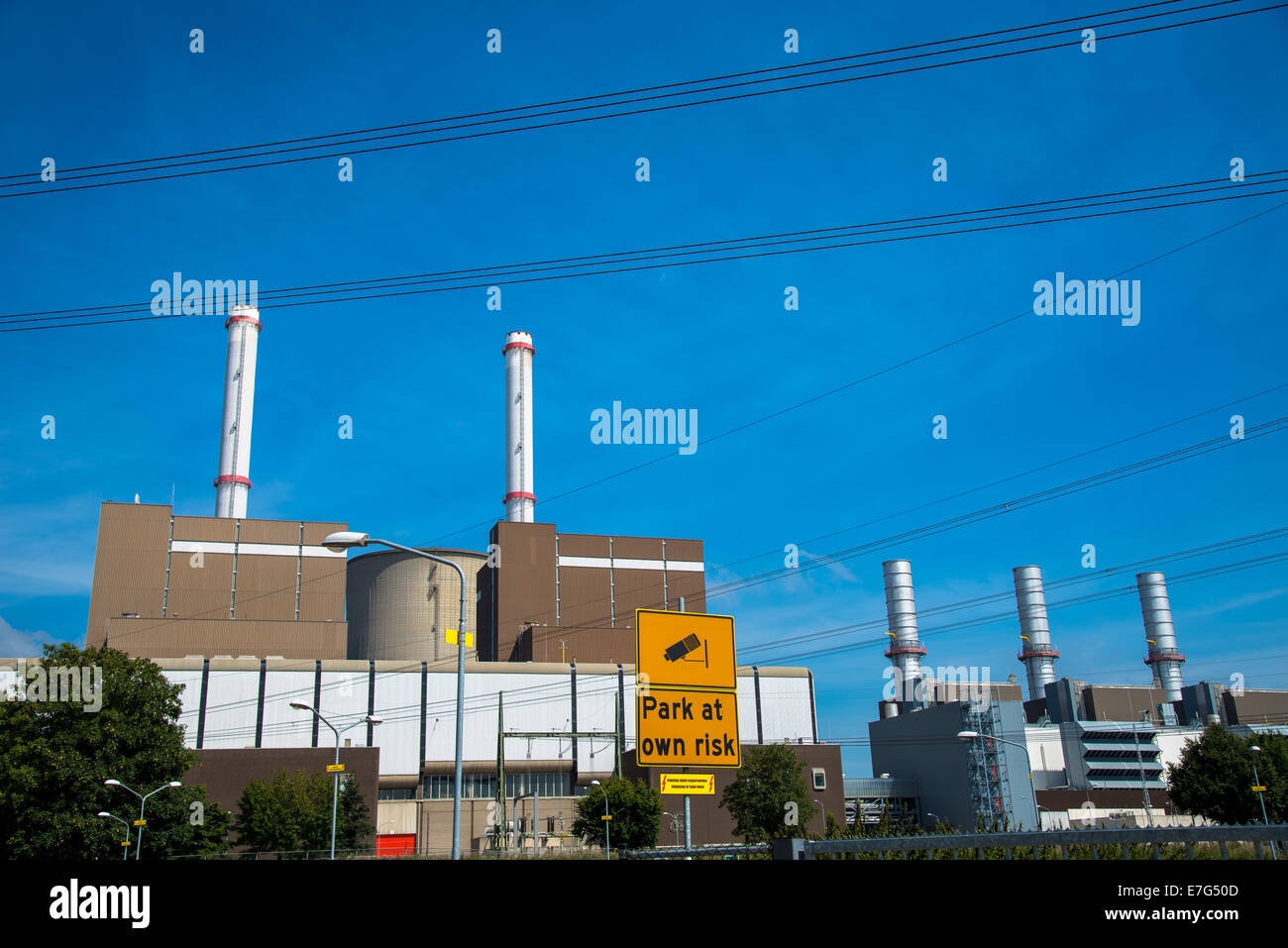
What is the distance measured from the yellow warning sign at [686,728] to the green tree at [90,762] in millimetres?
44624

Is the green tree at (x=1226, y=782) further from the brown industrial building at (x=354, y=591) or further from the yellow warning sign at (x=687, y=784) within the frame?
the yellow warning sign at (x=687, y=784)

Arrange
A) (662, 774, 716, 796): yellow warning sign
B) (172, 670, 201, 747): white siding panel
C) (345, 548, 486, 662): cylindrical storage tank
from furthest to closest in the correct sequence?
1. (345, 548, 486, 662): cylindrical storage tank
2. (172, 670, 201, 747): white siding panel
3. (662, 774, 716, 796): yellow warning sign

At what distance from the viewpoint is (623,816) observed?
2566 inches

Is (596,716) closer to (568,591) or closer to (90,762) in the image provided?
(568,591)

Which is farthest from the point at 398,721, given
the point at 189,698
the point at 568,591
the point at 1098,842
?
the point at 1098,842

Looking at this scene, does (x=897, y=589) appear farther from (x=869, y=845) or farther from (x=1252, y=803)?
(x=869, y=845)

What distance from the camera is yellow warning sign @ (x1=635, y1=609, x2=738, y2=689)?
14.9 metres

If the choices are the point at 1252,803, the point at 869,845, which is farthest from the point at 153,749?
the point at 1252,803

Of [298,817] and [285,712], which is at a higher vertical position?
[285,712]

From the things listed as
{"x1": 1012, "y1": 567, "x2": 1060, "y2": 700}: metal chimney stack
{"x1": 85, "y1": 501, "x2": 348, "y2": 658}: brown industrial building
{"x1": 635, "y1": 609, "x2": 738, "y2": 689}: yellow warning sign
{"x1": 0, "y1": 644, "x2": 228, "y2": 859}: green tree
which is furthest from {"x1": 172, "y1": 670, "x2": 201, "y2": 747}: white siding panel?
{"x1": 1012, "y1": 567, "x2": 1060, "y2": 700}: metal chimney stack

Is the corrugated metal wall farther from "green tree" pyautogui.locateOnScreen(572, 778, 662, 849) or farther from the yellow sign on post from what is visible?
the yellow sign on post

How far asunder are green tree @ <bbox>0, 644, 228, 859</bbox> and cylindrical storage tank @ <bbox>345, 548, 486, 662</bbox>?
40119 mm

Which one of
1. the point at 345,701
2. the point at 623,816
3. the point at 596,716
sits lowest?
the point at 623,816

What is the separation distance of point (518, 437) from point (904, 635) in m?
54.5
